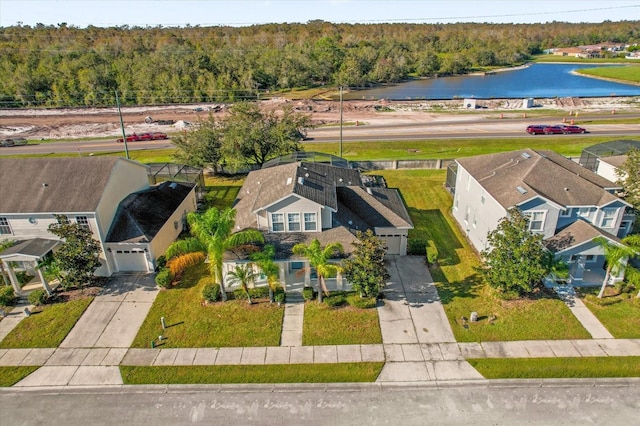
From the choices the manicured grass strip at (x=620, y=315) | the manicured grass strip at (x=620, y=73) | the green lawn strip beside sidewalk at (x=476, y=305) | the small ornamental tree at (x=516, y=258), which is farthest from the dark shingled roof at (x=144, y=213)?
the manicured grass strip at (x=620, y=73)

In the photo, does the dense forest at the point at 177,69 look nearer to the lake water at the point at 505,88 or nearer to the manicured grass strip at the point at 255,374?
the lake water at the point at 505,88

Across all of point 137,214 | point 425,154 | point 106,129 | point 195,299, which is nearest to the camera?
point 195,299

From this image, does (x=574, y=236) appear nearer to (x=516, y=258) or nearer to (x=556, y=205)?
(x=556, y=205)

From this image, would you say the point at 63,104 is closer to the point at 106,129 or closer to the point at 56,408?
Answer: the point at 106,129

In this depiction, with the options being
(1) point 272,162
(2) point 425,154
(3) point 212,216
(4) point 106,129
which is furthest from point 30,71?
(3) point 212,216

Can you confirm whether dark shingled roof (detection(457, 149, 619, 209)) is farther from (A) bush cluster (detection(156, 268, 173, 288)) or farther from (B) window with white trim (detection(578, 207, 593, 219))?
(A) bush cluster (detection(156, 268, 173, 288))

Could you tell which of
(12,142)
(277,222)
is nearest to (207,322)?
(277,222)
